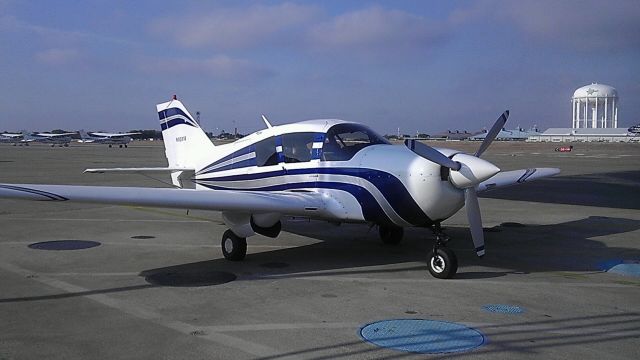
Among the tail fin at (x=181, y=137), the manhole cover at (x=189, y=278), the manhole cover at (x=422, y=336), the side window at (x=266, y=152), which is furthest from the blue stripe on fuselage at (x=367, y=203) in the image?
the tail fin at (x=181, y=137)

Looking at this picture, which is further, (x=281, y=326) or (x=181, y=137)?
(x=181, y=137)

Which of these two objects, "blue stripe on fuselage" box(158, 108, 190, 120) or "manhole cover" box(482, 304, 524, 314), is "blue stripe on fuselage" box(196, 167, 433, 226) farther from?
"blue stripe on fuselage" box(158, 108, 190, 120)

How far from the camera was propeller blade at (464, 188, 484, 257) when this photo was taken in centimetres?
756

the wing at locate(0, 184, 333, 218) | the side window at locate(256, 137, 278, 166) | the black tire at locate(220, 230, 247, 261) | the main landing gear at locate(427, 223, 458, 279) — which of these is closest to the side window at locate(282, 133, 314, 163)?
the side window at locate(256, 137, 278, 166)

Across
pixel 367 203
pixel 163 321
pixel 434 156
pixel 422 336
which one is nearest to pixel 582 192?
pixel 367 203

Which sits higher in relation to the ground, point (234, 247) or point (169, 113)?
point (169, 113)

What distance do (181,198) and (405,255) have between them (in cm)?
394

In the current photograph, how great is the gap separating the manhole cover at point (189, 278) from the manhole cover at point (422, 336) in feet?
9.04

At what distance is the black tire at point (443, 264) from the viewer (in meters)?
7.77

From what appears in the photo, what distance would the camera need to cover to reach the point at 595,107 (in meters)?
174

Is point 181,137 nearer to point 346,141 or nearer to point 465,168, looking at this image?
point 346,141

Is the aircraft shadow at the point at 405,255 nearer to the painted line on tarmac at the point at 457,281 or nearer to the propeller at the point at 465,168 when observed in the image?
the painted line on tarmac at the point at 457,281

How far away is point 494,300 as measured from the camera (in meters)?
6.75

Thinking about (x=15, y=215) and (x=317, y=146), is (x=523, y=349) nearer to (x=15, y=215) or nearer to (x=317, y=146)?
(x=317, y=146)
